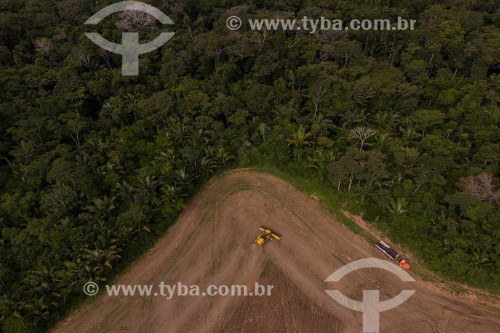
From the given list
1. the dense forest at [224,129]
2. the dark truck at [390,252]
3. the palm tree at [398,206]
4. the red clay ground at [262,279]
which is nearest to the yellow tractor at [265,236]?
the red clay ground at [262,279]

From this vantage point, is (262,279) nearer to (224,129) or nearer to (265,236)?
(265,236)

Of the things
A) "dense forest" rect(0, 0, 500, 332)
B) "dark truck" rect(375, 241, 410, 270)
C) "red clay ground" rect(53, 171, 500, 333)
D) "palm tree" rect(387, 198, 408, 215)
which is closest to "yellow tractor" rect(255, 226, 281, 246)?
"red clay ground" rect(53, 171, 500, 333)

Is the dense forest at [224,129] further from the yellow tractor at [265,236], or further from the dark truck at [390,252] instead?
the yellow tractor at [265,236]

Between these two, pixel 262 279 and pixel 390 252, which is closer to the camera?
pixel 262 279

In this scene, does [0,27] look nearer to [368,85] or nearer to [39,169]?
[39,169]

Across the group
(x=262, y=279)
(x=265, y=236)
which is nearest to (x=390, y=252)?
(x=265, y=236)

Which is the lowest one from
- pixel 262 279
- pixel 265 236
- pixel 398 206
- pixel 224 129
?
pixel 262 279
